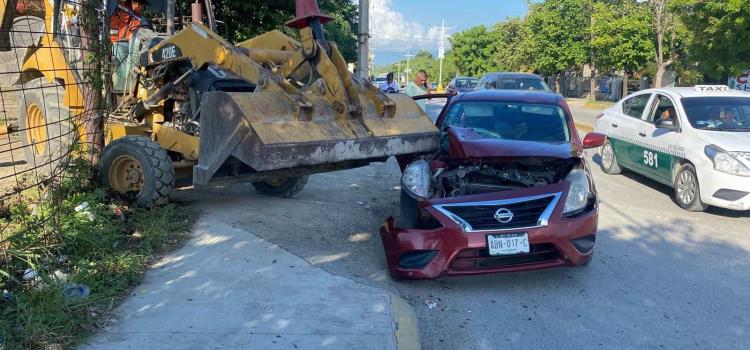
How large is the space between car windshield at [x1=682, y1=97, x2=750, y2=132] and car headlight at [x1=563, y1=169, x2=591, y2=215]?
3862 millimetres

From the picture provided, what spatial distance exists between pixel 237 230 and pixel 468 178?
2353 mm

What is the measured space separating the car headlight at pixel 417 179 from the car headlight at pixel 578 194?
3.92 ft

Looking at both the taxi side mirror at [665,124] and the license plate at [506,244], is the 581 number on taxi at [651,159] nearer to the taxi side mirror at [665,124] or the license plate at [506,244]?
the taxi side mirror at [665,124]

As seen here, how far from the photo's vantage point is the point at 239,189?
8609 millimetres

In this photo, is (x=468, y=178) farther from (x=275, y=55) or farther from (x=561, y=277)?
(x=275, y=55)

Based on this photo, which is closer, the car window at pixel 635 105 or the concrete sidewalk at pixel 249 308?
the concrete sidewalk at pixel 249 308

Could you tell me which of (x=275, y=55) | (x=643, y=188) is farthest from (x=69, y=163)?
(x=643, y=188)

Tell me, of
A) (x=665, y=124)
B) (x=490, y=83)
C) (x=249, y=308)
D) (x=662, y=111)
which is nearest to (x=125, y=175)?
(x=249, y=308)

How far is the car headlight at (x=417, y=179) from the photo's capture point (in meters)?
5.42

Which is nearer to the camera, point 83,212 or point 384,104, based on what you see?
point 83,212

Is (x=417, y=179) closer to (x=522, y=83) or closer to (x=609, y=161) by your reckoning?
(x=609, y=161)

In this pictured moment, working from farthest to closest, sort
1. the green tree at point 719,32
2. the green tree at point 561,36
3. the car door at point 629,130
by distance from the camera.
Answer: the green tree at point 561,36 < the green tree at point 719,32 < the car door at point 629,130

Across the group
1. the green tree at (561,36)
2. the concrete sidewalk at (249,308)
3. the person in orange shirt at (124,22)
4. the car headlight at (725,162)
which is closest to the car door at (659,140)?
the car headlight at (725,162)

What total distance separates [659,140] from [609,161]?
7.08ft
